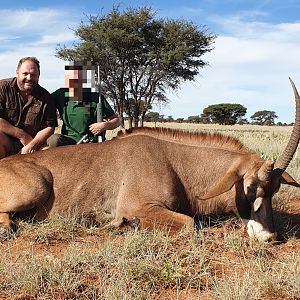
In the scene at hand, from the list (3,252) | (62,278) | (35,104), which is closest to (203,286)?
(62,278)

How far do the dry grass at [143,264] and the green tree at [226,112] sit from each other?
49.8m

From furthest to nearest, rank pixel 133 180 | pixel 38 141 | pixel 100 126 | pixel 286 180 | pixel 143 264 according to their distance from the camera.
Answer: pixel 100 126
pixel 38 141
pixel 133 180
pixel 286 180
pixel 143 264

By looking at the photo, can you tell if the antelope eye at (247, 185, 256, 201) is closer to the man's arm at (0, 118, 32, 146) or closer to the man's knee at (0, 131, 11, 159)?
the man's arm at (0, 118, 32, 146)

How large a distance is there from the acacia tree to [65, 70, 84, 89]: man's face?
2049 centimetres

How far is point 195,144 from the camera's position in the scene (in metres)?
5.70

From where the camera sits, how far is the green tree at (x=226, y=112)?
5409 centimetres

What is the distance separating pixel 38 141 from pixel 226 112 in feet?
162

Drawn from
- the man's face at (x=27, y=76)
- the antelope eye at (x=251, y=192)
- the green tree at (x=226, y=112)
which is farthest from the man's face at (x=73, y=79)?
the green tree at (x=226, y=112)

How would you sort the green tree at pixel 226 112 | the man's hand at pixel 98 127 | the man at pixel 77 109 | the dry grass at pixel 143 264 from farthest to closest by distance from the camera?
the green tree at pixel 226 112 < the man at pixel 77 109 < the man's hand at pixel 98 127 < the dry grass at pixel 143 264

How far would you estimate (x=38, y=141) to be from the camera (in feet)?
21.5

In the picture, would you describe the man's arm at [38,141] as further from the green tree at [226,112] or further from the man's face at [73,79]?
the green tree at [226,112]

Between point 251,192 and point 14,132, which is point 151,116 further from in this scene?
point 251,192

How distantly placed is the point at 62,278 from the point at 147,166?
2.06 metres

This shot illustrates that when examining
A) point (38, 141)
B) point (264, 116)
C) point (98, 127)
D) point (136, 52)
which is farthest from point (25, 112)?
point (264, 116)
